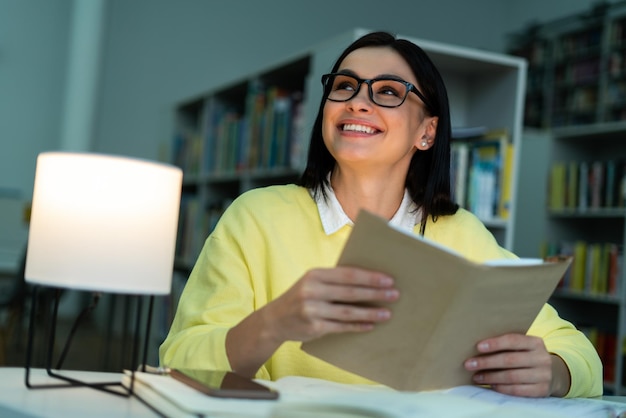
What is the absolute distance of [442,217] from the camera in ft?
4.95

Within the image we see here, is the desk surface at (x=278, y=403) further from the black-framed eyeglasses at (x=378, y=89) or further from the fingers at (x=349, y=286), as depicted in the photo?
the black-framed eyeglasses at (x=378, y=89)

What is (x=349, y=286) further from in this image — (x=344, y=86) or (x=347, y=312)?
(x=344, y=86)

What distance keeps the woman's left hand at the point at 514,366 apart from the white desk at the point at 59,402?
45cm

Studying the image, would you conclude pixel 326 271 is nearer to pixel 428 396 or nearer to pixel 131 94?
pixel 428 396

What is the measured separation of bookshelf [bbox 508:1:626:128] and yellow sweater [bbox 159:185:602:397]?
21.1 feet

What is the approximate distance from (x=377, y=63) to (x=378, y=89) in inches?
2.0

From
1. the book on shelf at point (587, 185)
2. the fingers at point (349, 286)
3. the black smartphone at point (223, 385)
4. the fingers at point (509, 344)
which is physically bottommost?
the black smartphone at point (223, 385)

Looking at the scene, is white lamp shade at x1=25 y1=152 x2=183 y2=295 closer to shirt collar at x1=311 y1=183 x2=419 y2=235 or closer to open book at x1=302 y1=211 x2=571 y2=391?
open book at x1=302 y1=211 x2=571 y2=391

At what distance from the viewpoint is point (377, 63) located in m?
1.44

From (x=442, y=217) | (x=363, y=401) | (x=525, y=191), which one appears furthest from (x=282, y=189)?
(x=525, y=191)

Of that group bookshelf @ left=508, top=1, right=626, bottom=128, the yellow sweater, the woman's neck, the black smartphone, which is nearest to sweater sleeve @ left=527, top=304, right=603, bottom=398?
the yellow sweater

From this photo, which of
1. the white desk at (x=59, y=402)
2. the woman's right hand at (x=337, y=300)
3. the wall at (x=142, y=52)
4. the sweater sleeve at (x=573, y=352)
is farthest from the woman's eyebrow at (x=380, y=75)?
the wall at (x=142, y=52)

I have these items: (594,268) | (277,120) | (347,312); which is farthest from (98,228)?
(594,268)

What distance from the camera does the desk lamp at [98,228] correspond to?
85 cm
